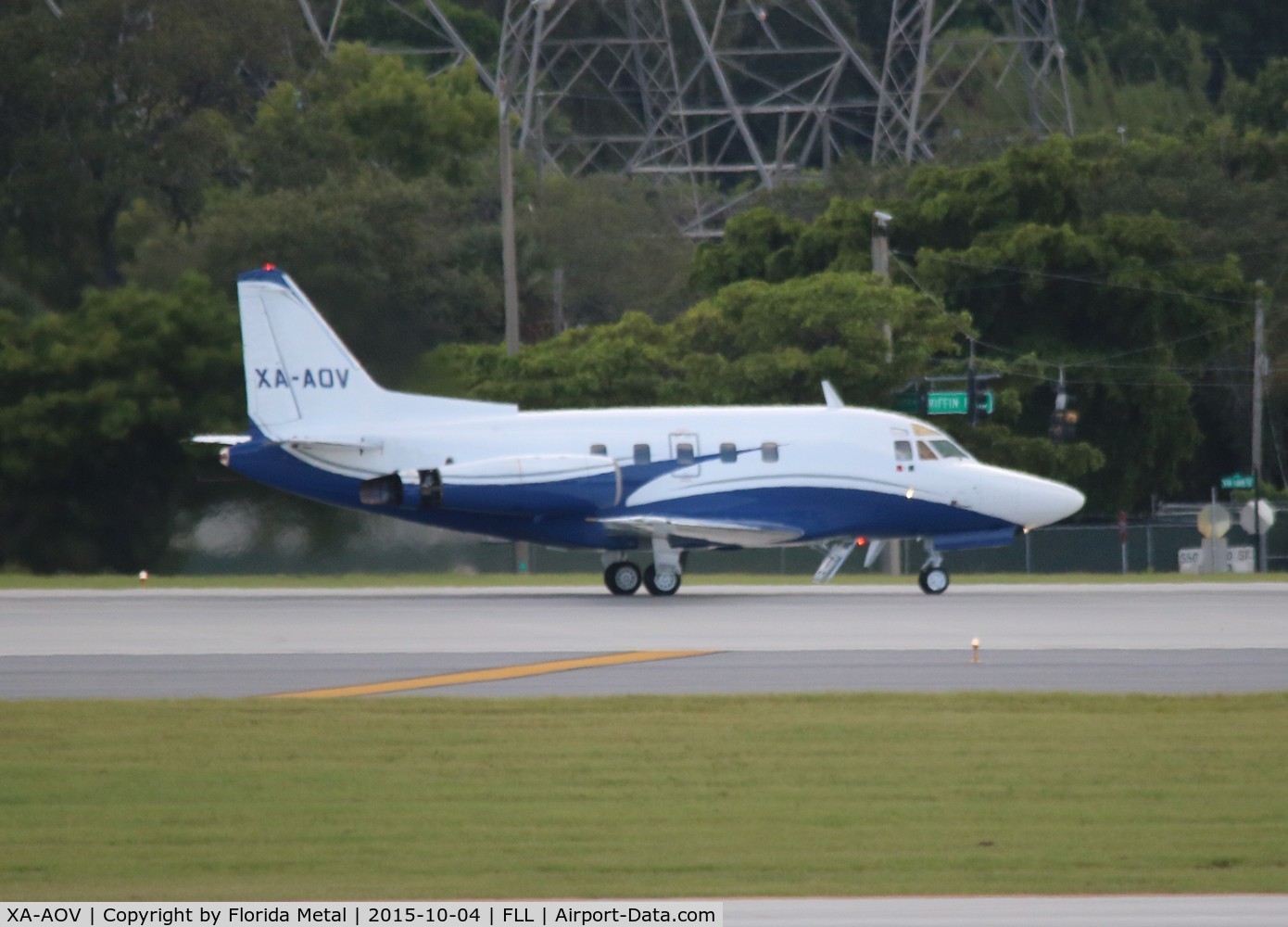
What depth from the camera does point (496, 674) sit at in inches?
867

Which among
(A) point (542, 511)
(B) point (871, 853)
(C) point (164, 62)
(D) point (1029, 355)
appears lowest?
(B) point (871, 853)

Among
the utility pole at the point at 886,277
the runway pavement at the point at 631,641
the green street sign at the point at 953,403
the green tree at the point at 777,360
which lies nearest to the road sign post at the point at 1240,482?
the green tree at the point at 777,360

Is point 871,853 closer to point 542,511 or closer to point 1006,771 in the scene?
point 1006,771

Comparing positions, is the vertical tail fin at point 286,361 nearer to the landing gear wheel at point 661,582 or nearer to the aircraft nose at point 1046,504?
the landing gear wheel at point 661,582

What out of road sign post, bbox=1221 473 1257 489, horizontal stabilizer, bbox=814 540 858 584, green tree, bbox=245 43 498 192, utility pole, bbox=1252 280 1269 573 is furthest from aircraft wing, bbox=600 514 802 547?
green tree, bbox=245 43 498 192

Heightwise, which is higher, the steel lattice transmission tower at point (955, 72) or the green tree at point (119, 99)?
the steel lattice transmission tower at point (955, 72)

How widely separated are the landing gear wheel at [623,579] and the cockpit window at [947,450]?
581 centimetres

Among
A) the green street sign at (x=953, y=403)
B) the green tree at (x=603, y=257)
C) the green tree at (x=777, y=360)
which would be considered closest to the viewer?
the green street sign at (x=953, y=403)

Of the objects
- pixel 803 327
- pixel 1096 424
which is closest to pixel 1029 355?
pixel 1096 424

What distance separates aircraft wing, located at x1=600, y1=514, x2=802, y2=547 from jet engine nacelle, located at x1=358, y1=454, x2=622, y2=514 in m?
0.73

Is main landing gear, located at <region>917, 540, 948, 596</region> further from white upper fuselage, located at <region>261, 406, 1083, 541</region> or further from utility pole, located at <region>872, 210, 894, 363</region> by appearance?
utility pole, located at <region>872, 210, 894, 363</region>

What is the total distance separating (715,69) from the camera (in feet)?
290

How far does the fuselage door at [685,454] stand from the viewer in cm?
3512

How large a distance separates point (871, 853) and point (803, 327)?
3893 cm
